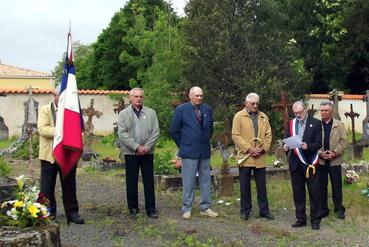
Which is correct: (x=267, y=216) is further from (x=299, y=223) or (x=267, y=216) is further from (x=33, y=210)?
(x=33, y=210)

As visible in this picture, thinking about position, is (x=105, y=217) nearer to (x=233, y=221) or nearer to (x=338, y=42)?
(x=233, y=221)

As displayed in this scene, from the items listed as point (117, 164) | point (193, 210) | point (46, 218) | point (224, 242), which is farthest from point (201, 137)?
point (117, 164)

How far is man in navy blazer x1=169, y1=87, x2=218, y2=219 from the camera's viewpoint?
25.6 ft

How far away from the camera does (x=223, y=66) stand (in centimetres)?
2005

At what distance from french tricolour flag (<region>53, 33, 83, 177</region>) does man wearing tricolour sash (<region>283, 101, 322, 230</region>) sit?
104 inches

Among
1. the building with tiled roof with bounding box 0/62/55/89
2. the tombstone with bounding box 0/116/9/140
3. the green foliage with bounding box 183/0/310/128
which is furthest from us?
the building with tiled roof with bounding box 0/62/55/89

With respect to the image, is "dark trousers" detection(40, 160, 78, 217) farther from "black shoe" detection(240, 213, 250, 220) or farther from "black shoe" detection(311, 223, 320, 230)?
"black shoe" detection(311, 223, 320, 230)

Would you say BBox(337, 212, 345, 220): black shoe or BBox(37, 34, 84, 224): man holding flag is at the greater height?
BBox(37, 34, 84, 224): man holding flag

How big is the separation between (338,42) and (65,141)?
978 inches

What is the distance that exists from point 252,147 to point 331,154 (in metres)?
1.05

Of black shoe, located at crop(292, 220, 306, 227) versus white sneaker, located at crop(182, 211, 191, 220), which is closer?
black shoe, located at crop(292, 220, 306, 227)

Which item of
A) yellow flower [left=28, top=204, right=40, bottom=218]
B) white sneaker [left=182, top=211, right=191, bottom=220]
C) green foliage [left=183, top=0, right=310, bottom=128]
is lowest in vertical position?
white sneaker [left=182, top=211, right=191, bottom=220]

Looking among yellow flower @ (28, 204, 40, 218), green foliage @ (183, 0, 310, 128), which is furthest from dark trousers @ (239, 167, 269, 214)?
green foliage @ (183, 0, 310, 128)

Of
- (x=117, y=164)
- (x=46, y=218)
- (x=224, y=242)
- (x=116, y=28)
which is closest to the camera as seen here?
(x=46, y=218)
